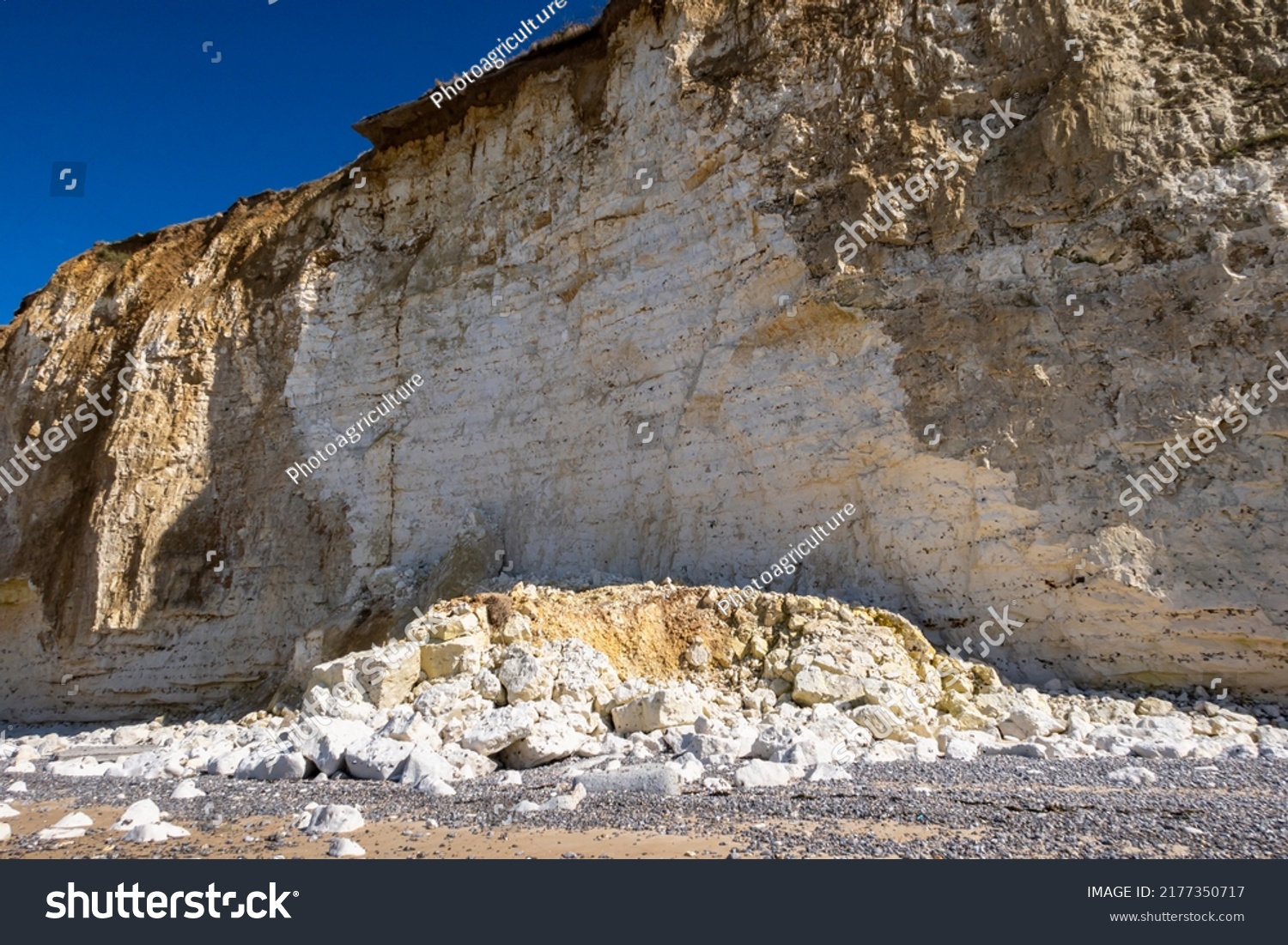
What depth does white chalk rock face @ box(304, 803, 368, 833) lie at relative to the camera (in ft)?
14.2

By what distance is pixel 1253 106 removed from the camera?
821cm

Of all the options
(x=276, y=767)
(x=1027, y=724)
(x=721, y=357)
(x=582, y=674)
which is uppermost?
(x=721, y=357)

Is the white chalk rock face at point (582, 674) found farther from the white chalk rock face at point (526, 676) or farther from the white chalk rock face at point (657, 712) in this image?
the white chalk rock face at point (657, 712)

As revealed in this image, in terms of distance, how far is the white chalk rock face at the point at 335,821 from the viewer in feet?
14.2

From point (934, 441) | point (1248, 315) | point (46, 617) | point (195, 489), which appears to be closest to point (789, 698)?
point (934, 441)

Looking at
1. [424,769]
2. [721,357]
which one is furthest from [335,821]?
[721,357]

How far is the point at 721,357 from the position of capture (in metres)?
10.1

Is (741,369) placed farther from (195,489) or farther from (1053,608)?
(195,489)

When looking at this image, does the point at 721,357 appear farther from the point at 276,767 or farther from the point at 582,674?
the point at 276,767

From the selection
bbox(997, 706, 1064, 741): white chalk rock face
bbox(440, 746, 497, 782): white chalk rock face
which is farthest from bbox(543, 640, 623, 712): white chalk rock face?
bbox(997, 706, 1064, 741): white chalk rock face

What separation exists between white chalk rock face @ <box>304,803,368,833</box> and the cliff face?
563 centimetres

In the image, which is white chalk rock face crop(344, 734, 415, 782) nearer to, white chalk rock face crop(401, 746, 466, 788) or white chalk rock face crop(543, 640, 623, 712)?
white chalk rock face crop(401, 746, 466, 788)

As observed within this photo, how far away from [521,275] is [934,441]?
6.60 m

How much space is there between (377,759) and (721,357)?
239 inches
